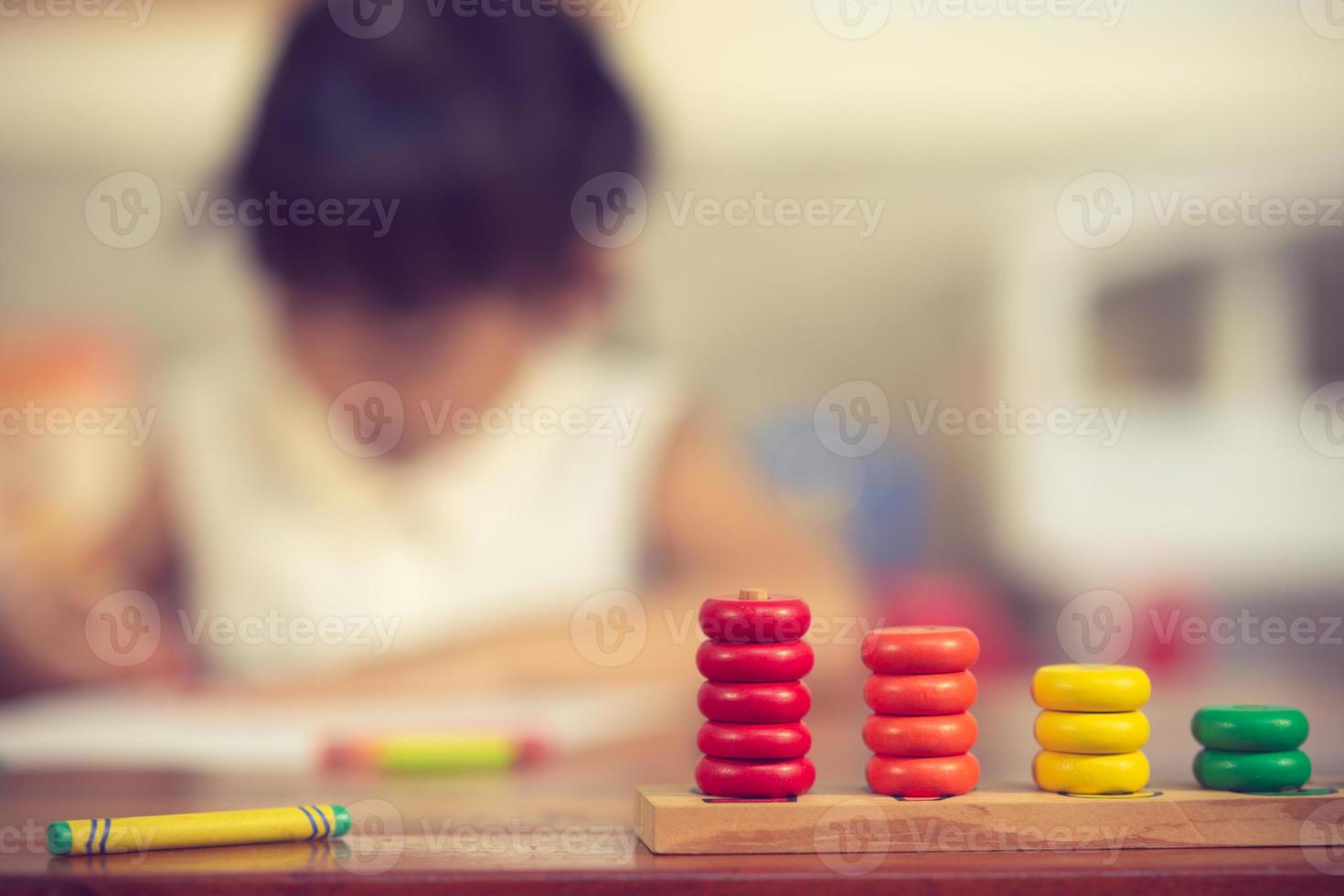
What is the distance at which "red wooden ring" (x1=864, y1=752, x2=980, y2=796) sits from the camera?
0.91 metres

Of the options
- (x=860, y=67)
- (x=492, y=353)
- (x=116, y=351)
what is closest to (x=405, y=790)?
(x=492, y=353)

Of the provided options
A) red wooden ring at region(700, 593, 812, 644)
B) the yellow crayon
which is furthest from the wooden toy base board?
the yellow crayon

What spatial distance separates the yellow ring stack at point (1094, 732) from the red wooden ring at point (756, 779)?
0.19m

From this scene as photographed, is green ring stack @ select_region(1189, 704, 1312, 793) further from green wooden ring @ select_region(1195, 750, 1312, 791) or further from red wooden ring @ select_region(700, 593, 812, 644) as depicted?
red wooden ring @ select_region(700, 593, 812, 644)

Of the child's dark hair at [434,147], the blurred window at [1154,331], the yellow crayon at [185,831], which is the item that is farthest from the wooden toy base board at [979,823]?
the child's dark hair at [434,147]

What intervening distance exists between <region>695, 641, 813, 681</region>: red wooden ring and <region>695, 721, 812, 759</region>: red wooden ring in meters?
0.04

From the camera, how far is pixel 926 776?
91cm

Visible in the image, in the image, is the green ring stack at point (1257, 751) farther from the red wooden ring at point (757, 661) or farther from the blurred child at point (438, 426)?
the blurred child at point (438, 426)

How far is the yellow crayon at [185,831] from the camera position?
33.6 inches

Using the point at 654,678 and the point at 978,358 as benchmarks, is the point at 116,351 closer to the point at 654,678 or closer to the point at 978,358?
the point at 654,678

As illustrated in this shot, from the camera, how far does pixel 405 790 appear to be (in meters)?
1.21

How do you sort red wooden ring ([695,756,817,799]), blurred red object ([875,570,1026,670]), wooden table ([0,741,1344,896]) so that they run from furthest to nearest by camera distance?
blurred red object ([875,570,1026,670]) < red wooden ring ([695,756,817,799]) < wooden table ([0,741,1344,896])

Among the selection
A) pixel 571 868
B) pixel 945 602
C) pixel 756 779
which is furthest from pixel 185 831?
pixel 945 602

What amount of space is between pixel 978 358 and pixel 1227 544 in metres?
0.46
